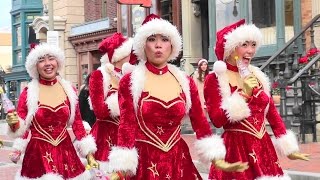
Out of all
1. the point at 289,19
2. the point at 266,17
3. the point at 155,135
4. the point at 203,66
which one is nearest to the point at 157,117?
the point at 155,135

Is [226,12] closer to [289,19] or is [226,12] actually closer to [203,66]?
[289,19]

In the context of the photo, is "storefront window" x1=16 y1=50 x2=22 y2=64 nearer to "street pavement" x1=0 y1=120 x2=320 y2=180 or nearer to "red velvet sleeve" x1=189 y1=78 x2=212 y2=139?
"street pavement" x1=0 y1=120 x2=320 y2=180

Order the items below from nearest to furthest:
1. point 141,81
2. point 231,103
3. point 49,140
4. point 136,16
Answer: point 141,81
point 231,103
point 49,140
point 136,16

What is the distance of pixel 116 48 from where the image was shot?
8.27m

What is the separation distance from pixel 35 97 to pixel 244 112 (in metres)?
2.38

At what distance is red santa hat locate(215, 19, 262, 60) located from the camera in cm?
612

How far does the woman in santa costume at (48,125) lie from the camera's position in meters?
6.90

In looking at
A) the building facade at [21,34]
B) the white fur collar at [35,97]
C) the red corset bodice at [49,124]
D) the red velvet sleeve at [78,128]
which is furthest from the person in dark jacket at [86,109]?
the building facade at [21,34]

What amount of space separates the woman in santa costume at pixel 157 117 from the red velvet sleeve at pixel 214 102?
0.45m

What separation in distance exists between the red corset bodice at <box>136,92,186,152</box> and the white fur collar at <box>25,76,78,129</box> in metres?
2.07

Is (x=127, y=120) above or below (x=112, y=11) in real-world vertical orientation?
below

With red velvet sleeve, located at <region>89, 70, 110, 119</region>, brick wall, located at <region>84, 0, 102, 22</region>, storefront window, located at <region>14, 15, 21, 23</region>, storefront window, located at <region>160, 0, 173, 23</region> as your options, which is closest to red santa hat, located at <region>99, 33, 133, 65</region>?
red velvet sleeve, located at <region>89, 70, 110, 119</region>

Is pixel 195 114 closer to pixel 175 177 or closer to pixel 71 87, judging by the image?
pixel 175 177

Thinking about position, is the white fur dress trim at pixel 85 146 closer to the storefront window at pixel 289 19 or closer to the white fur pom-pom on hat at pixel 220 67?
the white fur pom-pom on hat at pixel 220 67
